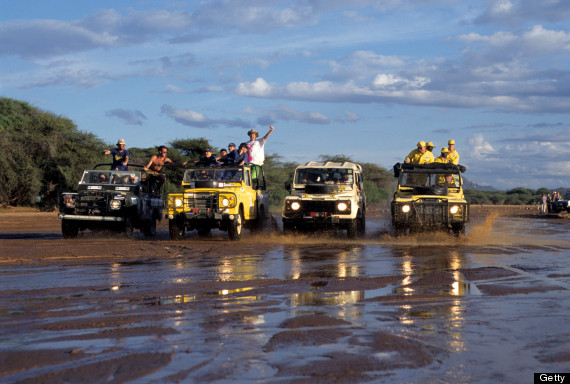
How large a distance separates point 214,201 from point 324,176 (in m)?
3.40

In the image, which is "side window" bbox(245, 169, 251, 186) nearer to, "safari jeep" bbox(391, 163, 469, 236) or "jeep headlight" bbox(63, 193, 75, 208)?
"safari jeep" bbox(391, 163, 469, 236)

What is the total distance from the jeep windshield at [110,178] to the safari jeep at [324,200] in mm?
3933

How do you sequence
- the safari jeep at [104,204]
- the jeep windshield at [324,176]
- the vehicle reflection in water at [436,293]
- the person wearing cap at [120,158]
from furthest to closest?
the jeep windshield at [324,176] → the person wearing cap at [120,158] → the safari jeep at [104,204] → the vehicle reflection in water at [436,293]

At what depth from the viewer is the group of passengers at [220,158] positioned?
728 inches

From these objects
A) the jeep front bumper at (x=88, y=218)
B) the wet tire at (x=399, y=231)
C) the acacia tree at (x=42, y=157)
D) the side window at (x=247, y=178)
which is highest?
the acacia tree at (x=42, y=157)

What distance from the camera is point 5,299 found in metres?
7.60

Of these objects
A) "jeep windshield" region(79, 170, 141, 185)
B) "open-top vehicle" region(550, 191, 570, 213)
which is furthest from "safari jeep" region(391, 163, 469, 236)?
"open-top vehicle" region(550, 191, 570, 213)

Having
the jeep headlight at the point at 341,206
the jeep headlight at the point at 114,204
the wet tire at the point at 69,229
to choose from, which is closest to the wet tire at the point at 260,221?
the jeep headlight at the point at 341,206

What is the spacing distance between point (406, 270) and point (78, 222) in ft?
31.6

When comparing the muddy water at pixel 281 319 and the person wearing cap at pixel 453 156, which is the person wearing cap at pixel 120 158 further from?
the person wearing cap at pixel 453 156

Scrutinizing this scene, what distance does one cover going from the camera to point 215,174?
17984mm

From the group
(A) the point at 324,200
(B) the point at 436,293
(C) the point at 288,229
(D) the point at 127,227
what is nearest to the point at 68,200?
(D) the point at 127,227

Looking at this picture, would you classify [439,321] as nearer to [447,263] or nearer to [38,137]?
[447,263]

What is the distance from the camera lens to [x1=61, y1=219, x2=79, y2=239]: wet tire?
17516 mm
